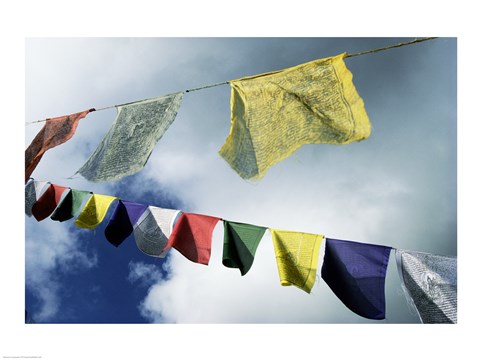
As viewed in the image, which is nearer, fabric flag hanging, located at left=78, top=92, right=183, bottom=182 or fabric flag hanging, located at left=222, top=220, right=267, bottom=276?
fabric flag hanging, located at left=222, top=220, right=267, bottom=276

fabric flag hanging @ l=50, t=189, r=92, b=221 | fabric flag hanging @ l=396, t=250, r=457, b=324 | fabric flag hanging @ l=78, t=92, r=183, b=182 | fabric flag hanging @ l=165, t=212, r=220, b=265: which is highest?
fabric flag hanging @ l=78, t=92, r=183, b=182

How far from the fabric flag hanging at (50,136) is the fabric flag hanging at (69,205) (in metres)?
0.41

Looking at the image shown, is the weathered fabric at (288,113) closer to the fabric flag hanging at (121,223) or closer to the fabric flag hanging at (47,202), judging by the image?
the fabric flag hanging at (121,223)

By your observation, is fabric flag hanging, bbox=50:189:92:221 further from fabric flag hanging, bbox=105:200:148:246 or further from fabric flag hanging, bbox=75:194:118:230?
fabric flag hanging, bbox=105:200:148:246

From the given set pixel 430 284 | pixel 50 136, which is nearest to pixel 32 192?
pixel 50 136

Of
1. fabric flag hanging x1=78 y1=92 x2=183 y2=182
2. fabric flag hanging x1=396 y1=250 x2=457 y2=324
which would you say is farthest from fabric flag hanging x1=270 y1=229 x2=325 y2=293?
fabric flag hanging x1=78 y1=92 x2=183 y2=182

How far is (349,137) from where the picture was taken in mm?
2350

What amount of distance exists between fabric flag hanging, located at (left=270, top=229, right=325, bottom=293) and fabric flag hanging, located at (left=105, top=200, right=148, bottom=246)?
1.40 metres

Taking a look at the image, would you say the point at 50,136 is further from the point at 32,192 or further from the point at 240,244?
the point at 240,244

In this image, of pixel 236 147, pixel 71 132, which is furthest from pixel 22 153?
pixel 236 147

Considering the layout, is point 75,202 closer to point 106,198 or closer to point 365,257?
point 106,198

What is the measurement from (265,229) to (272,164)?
2.18 ft

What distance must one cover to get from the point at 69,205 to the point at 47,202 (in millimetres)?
357

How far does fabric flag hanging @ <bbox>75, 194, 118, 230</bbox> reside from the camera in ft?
12.6
